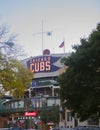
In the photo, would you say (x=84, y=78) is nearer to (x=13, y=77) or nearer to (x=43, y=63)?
(x=13, y=77)

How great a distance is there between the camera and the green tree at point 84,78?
150ft

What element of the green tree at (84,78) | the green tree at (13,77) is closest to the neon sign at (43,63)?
the green tree at (84,78)

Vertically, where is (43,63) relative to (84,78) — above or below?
above

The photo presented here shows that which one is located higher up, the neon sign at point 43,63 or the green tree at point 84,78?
the neon sign at point 43,63

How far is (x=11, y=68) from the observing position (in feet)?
119

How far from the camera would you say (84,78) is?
152 feet

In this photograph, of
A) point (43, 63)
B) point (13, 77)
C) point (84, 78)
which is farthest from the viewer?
point (43, 63)

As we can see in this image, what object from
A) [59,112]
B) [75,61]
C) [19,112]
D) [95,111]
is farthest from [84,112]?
[19,112]

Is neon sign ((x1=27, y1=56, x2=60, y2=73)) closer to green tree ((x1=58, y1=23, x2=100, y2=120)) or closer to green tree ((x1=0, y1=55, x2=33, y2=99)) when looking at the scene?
green tree ((x1=58, y1=23, x2=100, y2=120))

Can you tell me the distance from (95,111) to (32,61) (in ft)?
374

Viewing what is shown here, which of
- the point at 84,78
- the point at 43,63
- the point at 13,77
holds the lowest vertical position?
the point at 13,77

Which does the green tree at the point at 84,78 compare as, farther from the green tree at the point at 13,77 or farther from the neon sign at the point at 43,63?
the neon sign at the point at 43,63

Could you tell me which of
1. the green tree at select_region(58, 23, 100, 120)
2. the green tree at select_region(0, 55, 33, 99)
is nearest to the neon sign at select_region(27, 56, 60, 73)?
the green tree at select_region(58, 23, 100, 120)

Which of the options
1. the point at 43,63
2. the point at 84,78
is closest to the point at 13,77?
the point at 84,78
